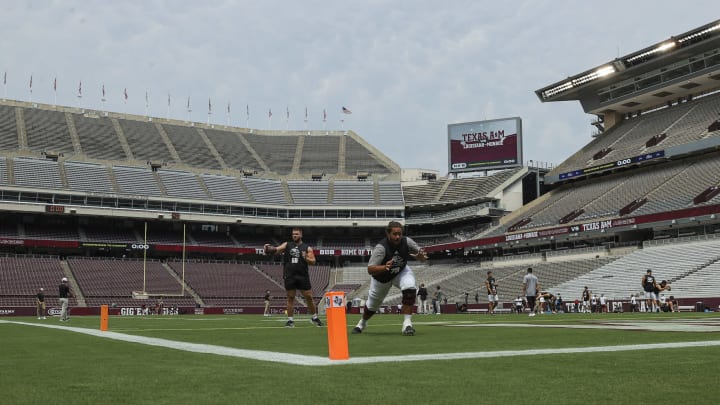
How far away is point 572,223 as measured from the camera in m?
59.1

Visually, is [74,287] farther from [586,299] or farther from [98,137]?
[586,299]

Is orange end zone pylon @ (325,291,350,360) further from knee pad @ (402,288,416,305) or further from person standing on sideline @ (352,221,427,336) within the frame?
knee pad @ (402,288,416,305)

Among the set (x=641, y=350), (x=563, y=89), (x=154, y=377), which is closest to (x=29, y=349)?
A: (x=154, y=377)

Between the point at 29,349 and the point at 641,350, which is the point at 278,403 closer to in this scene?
the point at 641,350

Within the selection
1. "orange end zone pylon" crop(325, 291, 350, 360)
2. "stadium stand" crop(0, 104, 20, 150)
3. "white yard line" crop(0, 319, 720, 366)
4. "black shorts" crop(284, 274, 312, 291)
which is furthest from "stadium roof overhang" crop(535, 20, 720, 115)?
"orange end zone pylon" crop(325, 291, 350, 360)

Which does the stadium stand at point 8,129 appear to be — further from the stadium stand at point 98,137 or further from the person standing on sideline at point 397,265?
the person standing on sideline at point 397,265

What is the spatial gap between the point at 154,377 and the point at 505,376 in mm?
2972

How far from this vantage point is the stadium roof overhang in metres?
61.3

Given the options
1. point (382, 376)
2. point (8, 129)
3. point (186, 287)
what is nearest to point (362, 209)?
point (186, 287)

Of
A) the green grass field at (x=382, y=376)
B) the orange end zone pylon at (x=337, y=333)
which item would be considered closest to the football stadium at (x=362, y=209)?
the green grass field at (x=382, y=376)

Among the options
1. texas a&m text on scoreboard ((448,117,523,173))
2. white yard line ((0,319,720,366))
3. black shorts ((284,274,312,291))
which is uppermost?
texas a&m text on scoreboard ((448,117,523,173))

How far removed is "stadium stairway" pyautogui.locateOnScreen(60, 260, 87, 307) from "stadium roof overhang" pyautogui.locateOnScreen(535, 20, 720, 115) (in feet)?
169

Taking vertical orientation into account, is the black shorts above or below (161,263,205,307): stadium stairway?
above

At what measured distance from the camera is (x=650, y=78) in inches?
2682
